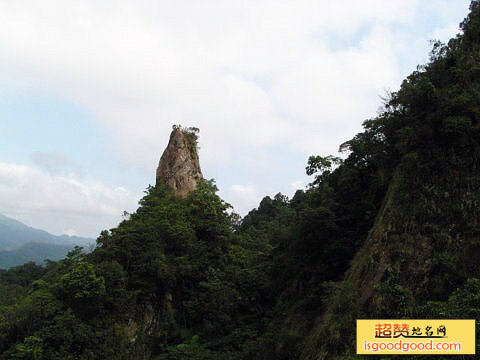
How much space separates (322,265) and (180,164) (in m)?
29.0

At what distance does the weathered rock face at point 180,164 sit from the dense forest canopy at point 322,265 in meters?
9.24

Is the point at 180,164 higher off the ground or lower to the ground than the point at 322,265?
higher

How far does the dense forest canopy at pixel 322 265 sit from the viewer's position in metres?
13.5

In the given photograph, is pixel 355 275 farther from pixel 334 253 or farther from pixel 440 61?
pixel 440 61

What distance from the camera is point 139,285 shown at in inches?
1069

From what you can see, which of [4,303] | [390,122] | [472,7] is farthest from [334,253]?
[4,303]

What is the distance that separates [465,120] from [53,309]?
949 inches

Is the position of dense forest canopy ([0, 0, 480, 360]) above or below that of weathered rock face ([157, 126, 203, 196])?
below

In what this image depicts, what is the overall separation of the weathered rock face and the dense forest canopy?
364 inches

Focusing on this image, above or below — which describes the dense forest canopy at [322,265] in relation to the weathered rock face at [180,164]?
below

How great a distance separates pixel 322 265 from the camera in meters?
19.6

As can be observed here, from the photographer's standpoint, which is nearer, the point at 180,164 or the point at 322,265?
the point at 322,265

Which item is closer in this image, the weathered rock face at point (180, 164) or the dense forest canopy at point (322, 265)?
the dense forest canopy at point (322, 265)

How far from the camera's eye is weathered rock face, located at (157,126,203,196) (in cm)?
4409
